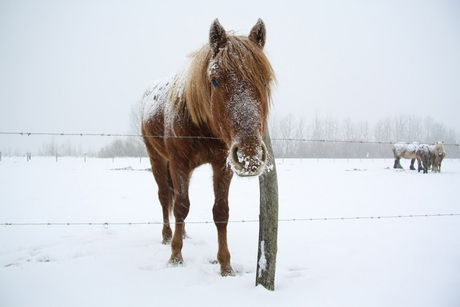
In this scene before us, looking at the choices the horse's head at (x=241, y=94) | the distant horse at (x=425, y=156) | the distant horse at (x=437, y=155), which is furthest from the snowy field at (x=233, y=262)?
the distant horse at (x=425, y=156)

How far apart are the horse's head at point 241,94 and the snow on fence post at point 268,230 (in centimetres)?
45

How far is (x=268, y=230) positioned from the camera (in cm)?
246

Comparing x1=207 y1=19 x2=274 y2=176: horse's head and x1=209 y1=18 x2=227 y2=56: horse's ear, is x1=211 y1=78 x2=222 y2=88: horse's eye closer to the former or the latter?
x1=207 y1=19 x2=274 y2=176: horse's head

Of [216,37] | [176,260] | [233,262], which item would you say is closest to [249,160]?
[216,37]

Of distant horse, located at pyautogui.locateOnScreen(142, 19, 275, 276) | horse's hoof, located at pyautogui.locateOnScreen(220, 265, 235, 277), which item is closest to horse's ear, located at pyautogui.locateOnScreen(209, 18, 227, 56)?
distant horse, located at pyautogui.locateOnScreen(142, 19, 275, 276)

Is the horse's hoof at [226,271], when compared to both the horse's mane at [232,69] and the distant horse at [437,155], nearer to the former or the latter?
the horse's mane at [232,69]

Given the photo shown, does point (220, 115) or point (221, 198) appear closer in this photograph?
point (220, 115)

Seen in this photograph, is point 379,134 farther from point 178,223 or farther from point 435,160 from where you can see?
point 178,223

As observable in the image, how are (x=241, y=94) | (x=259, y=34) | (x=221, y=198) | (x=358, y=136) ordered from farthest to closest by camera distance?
(x=358, y=136) → (x=221, y=198) → (x=259, y=34) → (x=241, y=94)

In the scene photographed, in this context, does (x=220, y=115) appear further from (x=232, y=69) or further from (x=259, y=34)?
(x=259, y=34)

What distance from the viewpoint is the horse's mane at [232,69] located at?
2213 millimetres

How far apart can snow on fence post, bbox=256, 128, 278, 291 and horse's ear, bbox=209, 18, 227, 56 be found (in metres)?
0.90

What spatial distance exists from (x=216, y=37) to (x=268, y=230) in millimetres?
1864

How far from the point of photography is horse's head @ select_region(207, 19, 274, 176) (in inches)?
76.2
